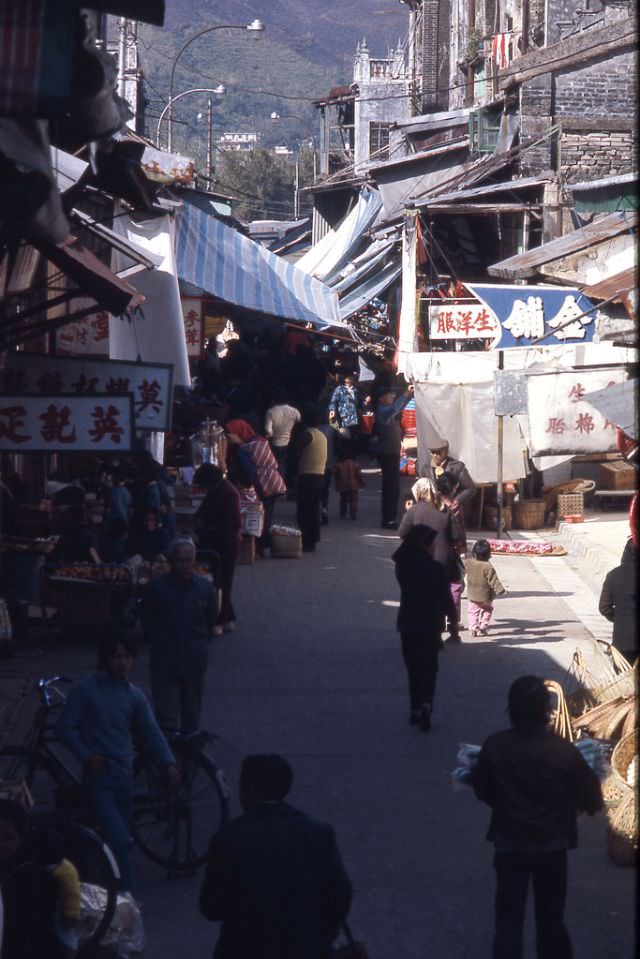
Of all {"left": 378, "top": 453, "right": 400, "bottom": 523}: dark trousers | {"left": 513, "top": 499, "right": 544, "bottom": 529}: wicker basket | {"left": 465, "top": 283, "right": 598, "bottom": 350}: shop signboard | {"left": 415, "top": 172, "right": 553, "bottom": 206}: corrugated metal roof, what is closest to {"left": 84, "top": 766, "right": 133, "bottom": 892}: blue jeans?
{"left": 378, "top": 453, "right": 400, "bottom": 523}: dark trousers

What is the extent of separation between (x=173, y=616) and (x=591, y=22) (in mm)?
26135

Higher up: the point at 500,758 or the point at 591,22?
the point at 591,22

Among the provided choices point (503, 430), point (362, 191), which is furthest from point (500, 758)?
point (362, 191)

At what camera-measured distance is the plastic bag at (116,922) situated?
6.23m

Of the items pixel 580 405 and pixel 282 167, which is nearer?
pixel 580 405

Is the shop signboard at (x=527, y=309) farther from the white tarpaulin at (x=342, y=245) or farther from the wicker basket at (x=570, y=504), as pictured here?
the white tarpaulin at (x=342, y=245)

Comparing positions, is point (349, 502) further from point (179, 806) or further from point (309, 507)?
point (179, 806)

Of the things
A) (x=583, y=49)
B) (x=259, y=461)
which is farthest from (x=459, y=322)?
(x=259, y=461)

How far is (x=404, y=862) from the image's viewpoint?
753cm

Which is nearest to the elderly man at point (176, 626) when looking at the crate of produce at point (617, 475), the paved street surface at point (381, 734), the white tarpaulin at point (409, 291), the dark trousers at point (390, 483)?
the paved street surface at point (381, 734)

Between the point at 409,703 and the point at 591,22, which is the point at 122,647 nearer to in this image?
the point at 409,703

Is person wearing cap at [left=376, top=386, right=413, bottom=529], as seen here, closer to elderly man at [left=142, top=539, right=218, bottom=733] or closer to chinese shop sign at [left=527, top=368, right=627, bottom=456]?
chinese shop sign at [left=527, top=368, right=627, bottom=456]

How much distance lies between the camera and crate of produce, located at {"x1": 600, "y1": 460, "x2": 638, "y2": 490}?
845 inches

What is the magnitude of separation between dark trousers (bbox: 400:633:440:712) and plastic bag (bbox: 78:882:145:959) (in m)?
3.98
